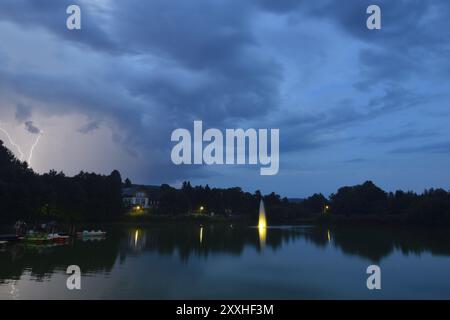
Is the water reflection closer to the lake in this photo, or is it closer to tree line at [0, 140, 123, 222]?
the lake

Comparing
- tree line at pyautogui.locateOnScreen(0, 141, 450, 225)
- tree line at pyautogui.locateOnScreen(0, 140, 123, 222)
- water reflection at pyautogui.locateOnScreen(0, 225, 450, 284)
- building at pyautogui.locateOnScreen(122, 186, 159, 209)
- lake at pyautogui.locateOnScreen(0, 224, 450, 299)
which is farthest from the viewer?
building at pyautogui.locateOnScreen(122, 186, 159, 209)

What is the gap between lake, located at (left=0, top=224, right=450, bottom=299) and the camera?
25578mm

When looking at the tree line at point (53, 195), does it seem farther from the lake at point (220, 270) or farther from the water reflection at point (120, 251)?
the lake at point (220, 270)

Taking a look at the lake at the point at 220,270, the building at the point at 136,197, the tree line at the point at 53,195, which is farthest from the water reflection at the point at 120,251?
the building at the point at 136,197

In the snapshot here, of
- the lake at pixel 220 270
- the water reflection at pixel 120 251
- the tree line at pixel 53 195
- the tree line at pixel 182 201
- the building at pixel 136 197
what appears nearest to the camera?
the lake at pixel 220 270

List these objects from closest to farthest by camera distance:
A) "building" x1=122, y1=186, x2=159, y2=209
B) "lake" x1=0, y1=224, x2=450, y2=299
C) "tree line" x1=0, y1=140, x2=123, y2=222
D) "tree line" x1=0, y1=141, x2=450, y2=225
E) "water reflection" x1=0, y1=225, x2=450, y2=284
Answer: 1. "lake" x1=0, y1=224, x2=450, y2=299
2. "water reflection" x1=0, y1=225, x2=450, y2=284
3. "tree line" x1=0, y1=140, x2=123, y2=222
4. "tree line" x1=0, y1=141, x2=450, y2=225
5. "building" x1=122, y1=186, x2=159, y2=209

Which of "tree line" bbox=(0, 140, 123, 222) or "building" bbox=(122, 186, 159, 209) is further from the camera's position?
"building" bbox=(122, 186, 159, 209)

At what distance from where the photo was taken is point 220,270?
34469 mm

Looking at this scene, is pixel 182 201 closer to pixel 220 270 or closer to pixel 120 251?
pixel 120 251

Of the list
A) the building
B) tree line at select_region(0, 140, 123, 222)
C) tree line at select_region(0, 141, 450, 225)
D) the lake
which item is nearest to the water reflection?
the lake

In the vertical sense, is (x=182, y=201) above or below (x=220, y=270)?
above

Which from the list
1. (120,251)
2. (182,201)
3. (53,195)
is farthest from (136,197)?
(120,251)

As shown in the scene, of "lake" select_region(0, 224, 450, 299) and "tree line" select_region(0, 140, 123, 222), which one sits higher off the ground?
"tree line" select_region(0, 140, 123, 222)

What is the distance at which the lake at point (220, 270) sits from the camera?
2558cm
